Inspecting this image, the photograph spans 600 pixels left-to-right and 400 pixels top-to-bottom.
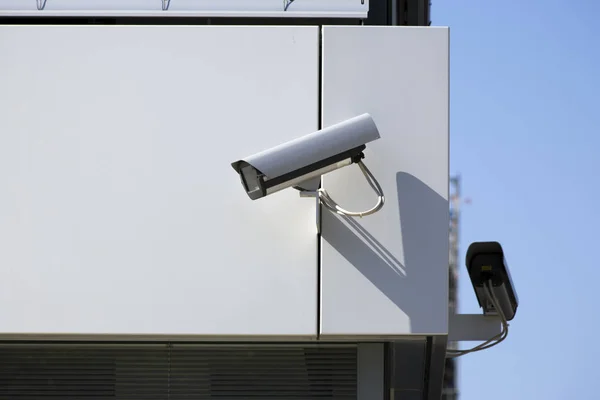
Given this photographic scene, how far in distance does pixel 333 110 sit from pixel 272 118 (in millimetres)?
208

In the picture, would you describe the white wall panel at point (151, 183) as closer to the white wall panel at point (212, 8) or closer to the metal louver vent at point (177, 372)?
the white wall panel at point (212, 8)

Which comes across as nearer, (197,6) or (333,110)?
(333,110)

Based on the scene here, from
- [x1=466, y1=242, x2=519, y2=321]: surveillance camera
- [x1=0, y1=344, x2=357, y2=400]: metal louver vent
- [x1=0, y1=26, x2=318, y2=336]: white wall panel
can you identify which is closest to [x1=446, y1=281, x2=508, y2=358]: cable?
[x1=466, y1=242, x2=519, y2=321]: surveillance camera

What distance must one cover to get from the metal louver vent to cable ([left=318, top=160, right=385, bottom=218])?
0.72 metres

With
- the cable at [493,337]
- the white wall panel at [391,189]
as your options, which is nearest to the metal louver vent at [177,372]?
the cable at [493,337]

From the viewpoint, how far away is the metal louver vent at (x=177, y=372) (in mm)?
3965

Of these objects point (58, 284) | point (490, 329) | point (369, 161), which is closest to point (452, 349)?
point (490, 329)

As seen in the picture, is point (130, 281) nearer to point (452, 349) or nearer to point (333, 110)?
point (333, 110)

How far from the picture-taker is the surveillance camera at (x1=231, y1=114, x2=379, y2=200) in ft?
10.7

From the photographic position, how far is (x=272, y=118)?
11.7 ft

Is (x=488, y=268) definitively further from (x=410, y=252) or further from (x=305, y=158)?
(x=305, y=158)

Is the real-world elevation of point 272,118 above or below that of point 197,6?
below

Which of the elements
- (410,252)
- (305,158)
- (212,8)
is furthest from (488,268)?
(212,8)

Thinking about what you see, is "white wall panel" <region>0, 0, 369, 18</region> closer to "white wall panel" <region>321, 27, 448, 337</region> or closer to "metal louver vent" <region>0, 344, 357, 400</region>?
"white wall panel" <region>321, 27, 448, 337</region>
